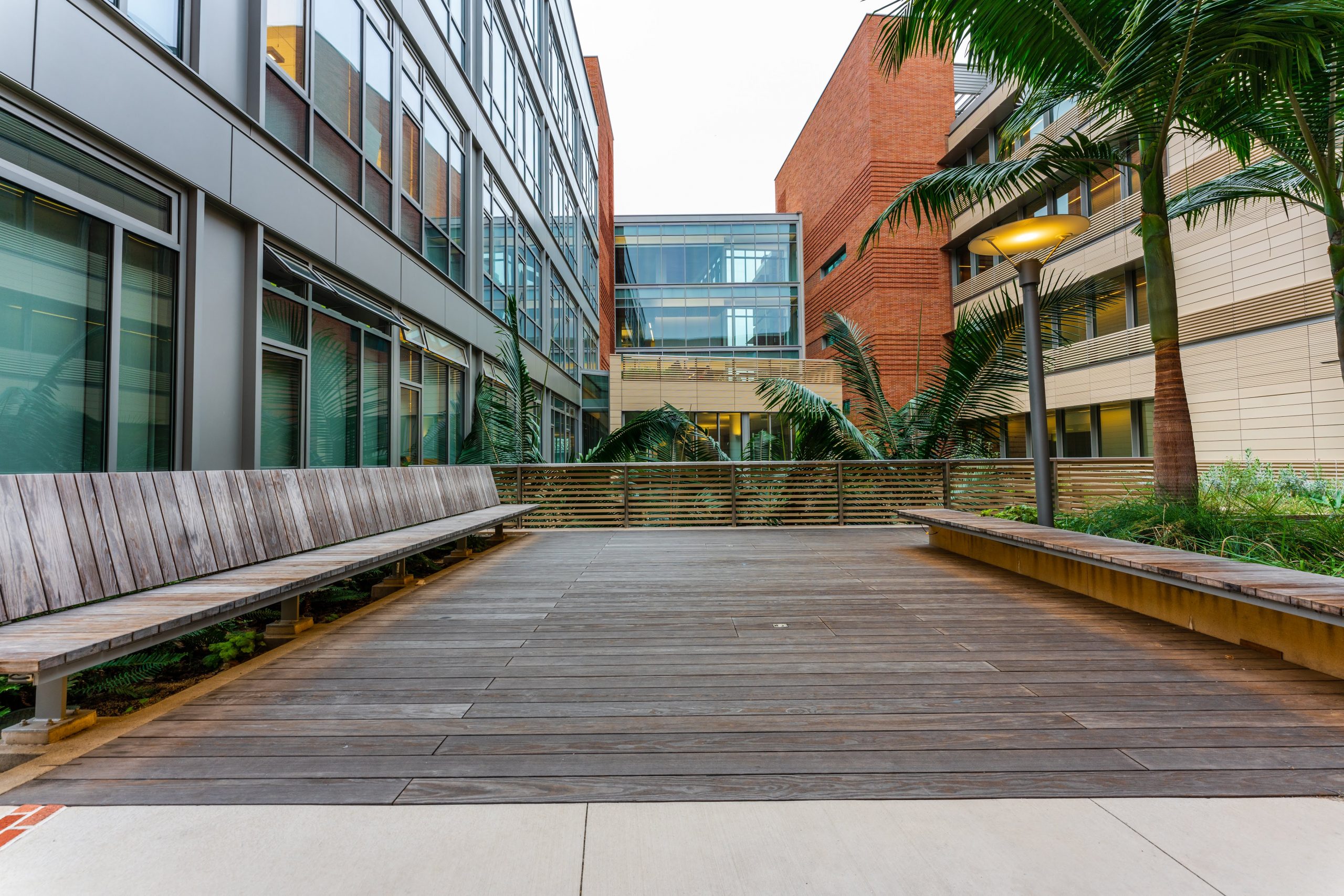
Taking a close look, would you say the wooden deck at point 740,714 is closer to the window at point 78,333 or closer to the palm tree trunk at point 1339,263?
the window at point 78,333

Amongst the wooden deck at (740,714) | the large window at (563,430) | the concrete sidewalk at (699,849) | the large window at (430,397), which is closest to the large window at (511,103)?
the large window at (430,397)

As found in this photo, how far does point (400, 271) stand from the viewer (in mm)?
9148

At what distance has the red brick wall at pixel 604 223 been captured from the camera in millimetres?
30375

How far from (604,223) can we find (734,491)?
24.3 meters

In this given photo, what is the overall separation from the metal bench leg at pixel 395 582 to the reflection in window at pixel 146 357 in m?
1.89

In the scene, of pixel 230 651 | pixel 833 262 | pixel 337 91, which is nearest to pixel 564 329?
pixel 833 262

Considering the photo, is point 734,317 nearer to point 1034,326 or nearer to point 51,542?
point 1034,326

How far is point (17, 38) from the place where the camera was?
3.93 m

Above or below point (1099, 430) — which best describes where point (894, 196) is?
above

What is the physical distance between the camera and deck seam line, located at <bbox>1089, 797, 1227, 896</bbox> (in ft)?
5.71

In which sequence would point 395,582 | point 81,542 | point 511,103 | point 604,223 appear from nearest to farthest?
point 81,542, point 395,582, point 511,103, point 604,223

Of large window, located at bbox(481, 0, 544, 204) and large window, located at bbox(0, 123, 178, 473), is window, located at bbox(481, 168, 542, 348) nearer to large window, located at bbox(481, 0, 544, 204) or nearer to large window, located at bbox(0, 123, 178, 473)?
large window, located at bbox(481, 0, 544, 204)

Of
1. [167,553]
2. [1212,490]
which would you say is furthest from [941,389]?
[167,553]

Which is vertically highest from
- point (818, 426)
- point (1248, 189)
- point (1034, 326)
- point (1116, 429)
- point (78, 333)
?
point (1248, 189)
